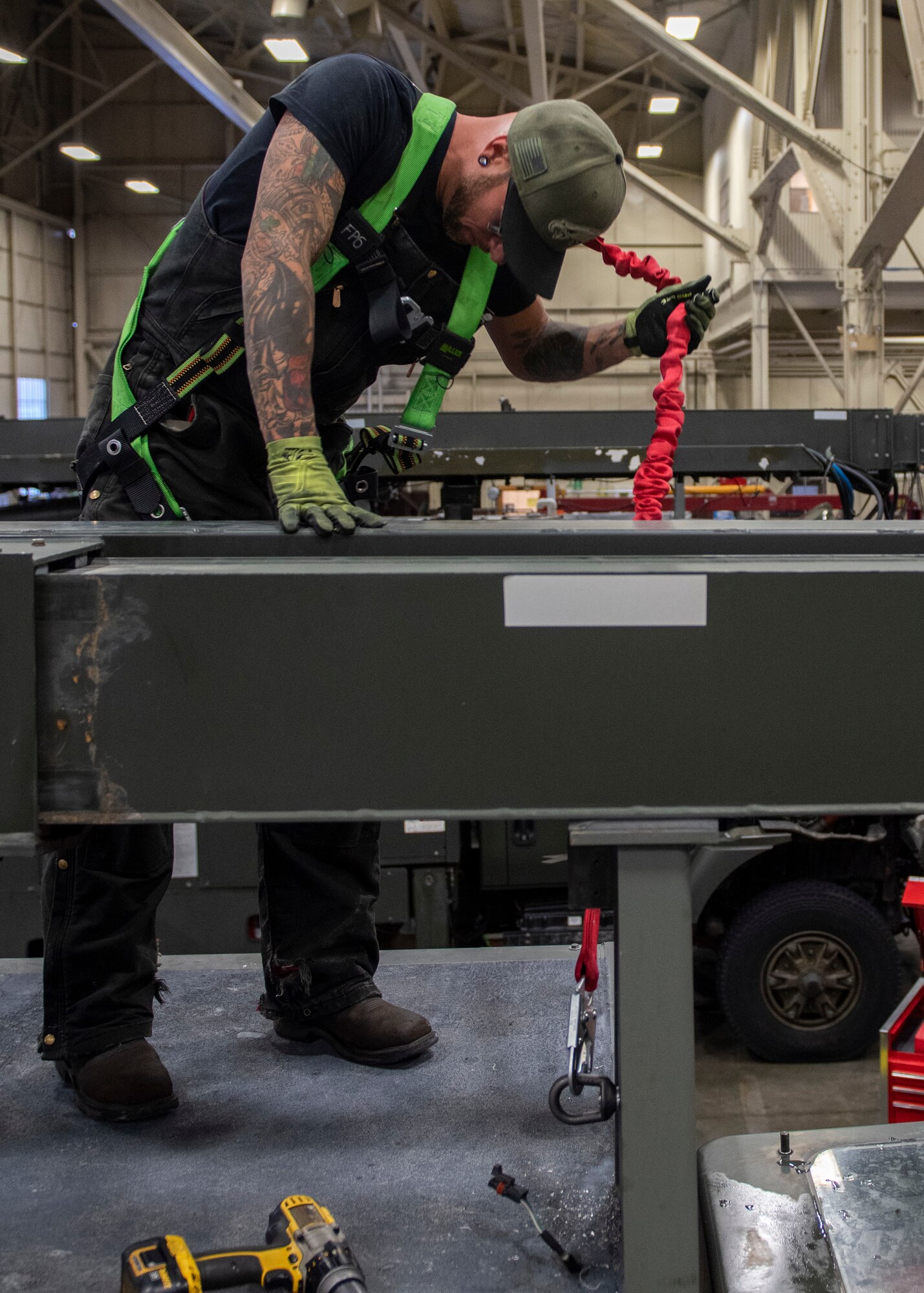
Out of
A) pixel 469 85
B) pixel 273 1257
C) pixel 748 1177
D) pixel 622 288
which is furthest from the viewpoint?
pixel 622 288

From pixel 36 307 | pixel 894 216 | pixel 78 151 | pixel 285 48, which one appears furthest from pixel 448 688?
pixel 36 307

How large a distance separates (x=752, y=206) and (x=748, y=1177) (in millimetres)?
12904

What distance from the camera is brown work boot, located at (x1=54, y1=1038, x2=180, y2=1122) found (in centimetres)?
151

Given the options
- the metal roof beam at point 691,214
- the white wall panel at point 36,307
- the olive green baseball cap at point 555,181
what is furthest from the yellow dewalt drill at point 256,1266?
the white wall panel at point 36,307

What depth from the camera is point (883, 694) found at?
918 mm

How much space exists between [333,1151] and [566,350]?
139 cm

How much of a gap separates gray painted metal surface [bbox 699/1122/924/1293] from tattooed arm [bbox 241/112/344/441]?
990 mm

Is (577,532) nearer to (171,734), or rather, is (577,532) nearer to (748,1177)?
(171,734)

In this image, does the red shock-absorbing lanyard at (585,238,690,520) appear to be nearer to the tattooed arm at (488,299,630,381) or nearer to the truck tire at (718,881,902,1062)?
the tattooed arm at (488,299,630,381)

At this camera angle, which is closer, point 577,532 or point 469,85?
point 577,532

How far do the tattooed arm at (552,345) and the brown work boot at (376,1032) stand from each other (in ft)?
3.61

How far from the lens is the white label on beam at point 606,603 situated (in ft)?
2.99

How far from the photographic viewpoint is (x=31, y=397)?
52.4ft

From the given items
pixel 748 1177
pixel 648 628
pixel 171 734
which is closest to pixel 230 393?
pixel 171 734
